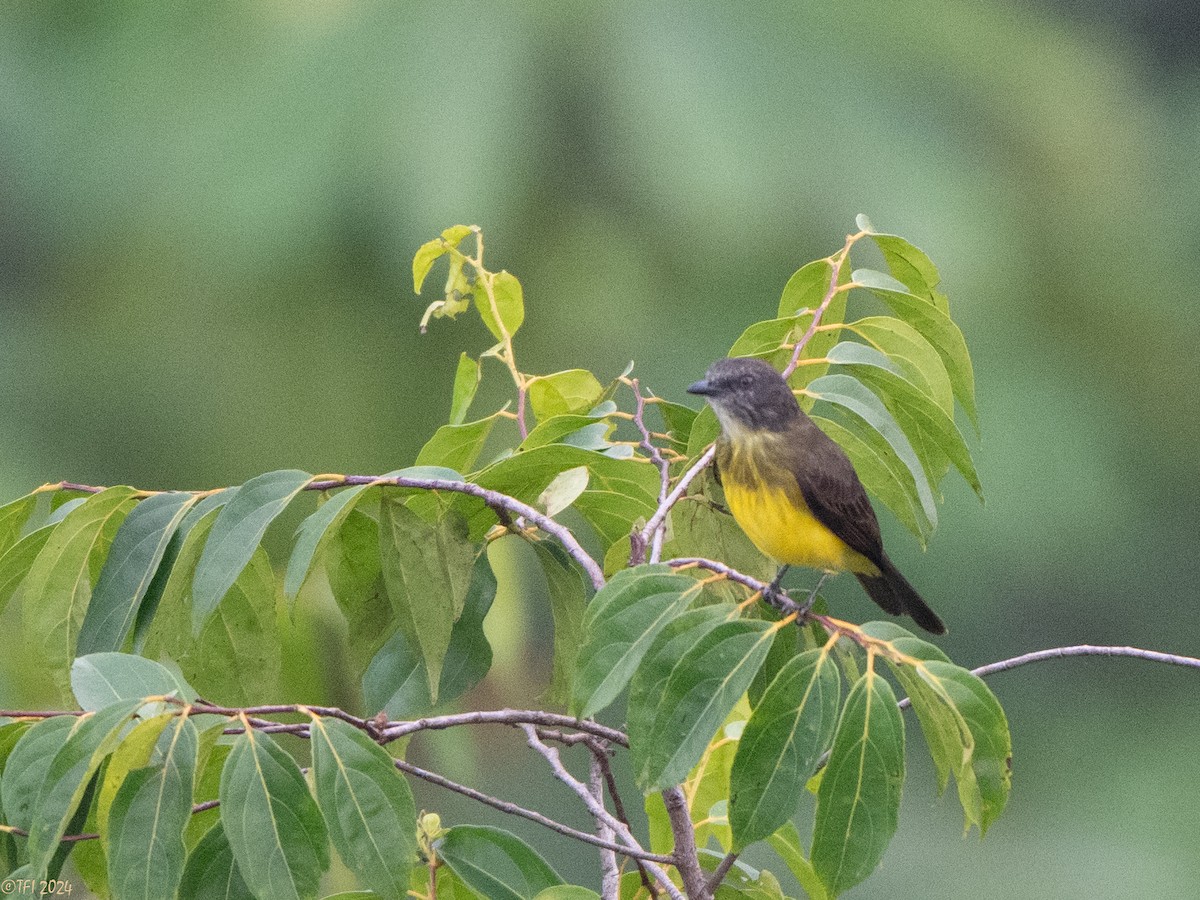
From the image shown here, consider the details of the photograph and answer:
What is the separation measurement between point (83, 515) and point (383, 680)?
0.23 metres

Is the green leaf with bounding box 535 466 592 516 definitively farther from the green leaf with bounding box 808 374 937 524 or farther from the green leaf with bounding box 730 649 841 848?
the green leaf with bounding box 730 649 841 848

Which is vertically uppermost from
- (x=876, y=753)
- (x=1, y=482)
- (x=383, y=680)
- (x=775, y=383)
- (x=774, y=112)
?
(x=774, y=112)

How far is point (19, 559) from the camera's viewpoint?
37.2 inches

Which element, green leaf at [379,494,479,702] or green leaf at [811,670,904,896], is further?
green leaf at [379,494,479,702]

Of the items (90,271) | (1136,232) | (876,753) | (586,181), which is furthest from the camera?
(1136,232)

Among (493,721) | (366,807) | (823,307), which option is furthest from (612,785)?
(823,307)

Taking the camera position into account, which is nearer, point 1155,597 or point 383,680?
point 383,680

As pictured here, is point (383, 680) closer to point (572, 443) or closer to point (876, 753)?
point (572, 443)

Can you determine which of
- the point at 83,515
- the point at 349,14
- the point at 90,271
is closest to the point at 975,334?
the point at 349,14

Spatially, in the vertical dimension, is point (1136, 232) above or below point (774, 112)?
below

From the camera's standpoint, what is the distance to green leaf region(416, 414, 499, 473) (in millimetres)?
1014

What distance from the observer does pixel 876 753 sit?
0.68 metres

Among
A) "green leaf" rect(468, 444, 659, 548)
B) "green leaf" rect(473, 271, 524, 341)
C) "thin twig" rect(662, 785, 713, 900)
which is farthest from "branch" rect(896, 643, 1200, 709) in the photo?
"green leaf" rect(473, 271, 524, 341)

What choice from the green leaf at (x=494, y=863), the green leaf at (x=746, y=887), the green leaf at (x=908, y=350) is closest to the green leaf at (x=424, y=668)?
the green leaf at (x=494, y=863)
